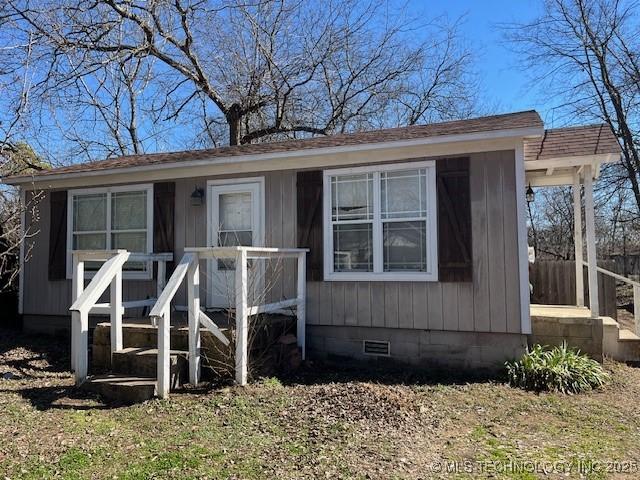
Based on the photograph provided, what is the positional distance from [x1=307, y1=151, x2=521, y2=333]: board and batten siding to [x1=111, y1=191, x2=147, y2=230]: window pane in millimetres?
4033

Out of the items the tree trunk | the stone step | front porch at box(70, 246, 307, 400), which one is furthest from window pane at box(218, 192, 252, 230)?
the tree trunk

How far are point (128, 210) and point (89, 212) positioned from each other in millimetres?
782

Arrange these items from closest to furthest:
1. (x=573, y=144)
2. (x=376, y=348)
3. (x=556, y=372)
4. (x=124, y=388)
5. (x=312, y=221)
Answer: (x=124, y=388)
(x=556, y=372)
(x=573, y=144)
(x=376, y=348)
(x=312, y=221)

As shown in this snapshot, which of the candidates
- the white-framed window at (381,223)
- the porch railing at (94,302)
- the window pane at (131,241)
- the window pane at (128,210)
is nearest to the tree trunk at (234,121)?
the window pane at (128,210)

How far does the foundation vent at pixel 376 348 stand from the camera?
6242 mm

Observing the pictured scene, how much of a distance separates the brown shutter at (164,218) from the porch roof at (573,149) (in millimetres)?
5029

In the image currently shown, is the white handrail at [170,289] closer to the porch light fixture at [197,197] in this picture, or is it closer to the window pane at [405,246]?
the porch light fixture at [197,197]

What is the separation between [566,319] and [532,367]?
1148 millimetres

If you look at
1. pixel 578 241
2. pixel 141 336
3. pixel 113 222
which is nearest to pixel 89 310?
pixel 141 336

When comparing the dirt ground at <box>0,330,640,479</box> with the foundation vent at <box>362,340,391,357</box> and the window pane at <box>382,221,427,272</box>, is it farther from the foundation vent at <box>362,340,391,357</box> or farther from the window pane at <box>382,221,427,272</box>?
the window pane at <box>382,221,427,272</box>

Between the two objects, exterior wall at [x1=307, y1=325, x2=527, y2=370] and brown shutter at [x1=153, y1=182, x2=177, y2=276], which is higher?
brown shutter at [x1=153, y1=182, x2=177, y2=276]

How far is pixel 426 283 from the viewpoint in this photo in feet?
19.7

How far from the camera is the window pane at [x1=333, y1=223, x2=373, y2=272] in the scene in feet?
20.8

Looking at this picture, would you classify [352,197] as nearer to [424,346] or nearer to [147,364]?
[424,346]
